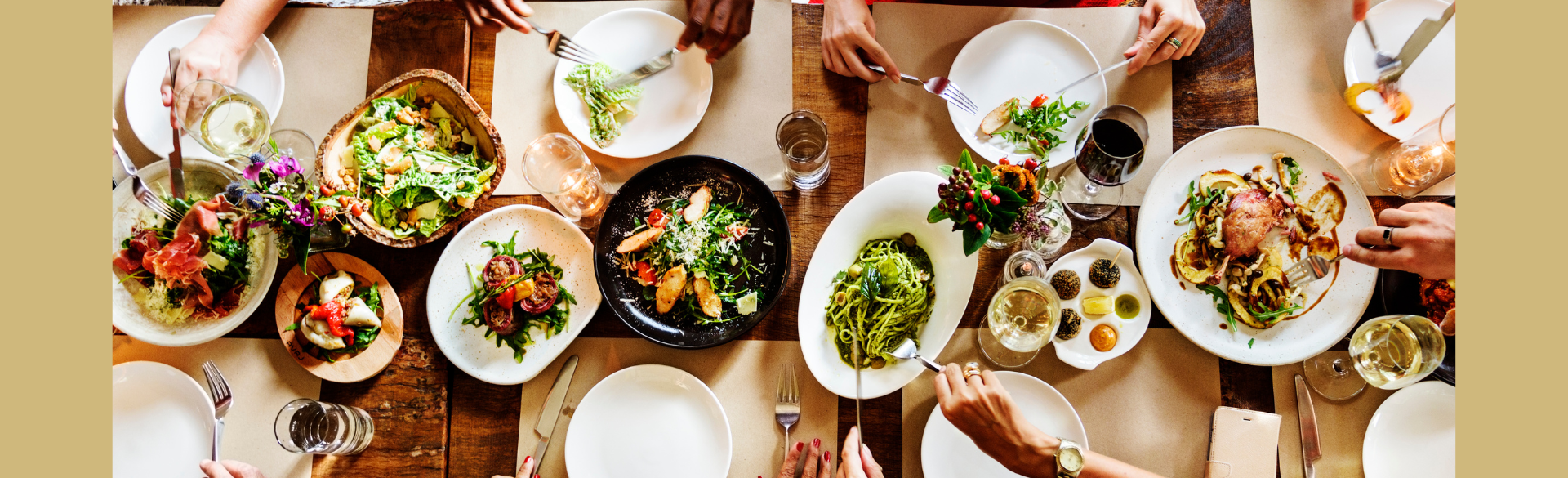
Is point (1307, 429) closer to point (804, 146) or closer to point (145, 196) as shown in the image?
point (804, 146)

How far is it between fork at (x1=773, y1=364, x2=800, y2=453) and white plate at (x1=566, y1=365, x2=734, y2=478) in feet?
0.57

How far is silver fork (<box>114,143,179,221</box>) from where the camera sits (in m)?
Result: 2.01

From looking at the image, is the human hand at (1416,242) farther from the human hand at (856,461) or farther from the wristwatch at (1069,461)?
the human hand at (856,461)

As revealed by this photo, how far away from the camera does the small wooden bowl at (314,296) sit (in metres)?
2.09

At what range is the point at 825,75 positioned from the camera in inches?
87.5

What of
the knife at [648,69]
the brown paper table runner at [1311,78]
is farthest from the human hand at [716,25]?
the brown paper table runner at [1311,78]

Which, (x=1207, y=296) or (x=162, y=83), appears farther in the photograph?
(x=162, y=83)

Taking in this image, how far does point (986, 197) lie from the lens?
1.67m

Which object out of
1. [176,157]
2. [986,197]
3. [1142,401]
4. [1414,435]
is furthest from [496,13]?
[1414,435]

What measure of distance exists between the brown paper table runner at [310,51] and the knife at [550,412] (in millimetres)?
1211

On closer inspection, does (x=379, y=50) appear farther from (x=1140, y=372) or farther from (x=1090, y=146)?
(x=1140, y=372)

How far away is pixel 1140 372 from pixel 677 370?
1506mm

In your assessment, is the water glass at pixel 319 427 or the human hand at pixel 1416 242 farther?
the water glass at pixel 319 427

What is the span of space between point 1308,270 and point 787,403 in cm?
169
